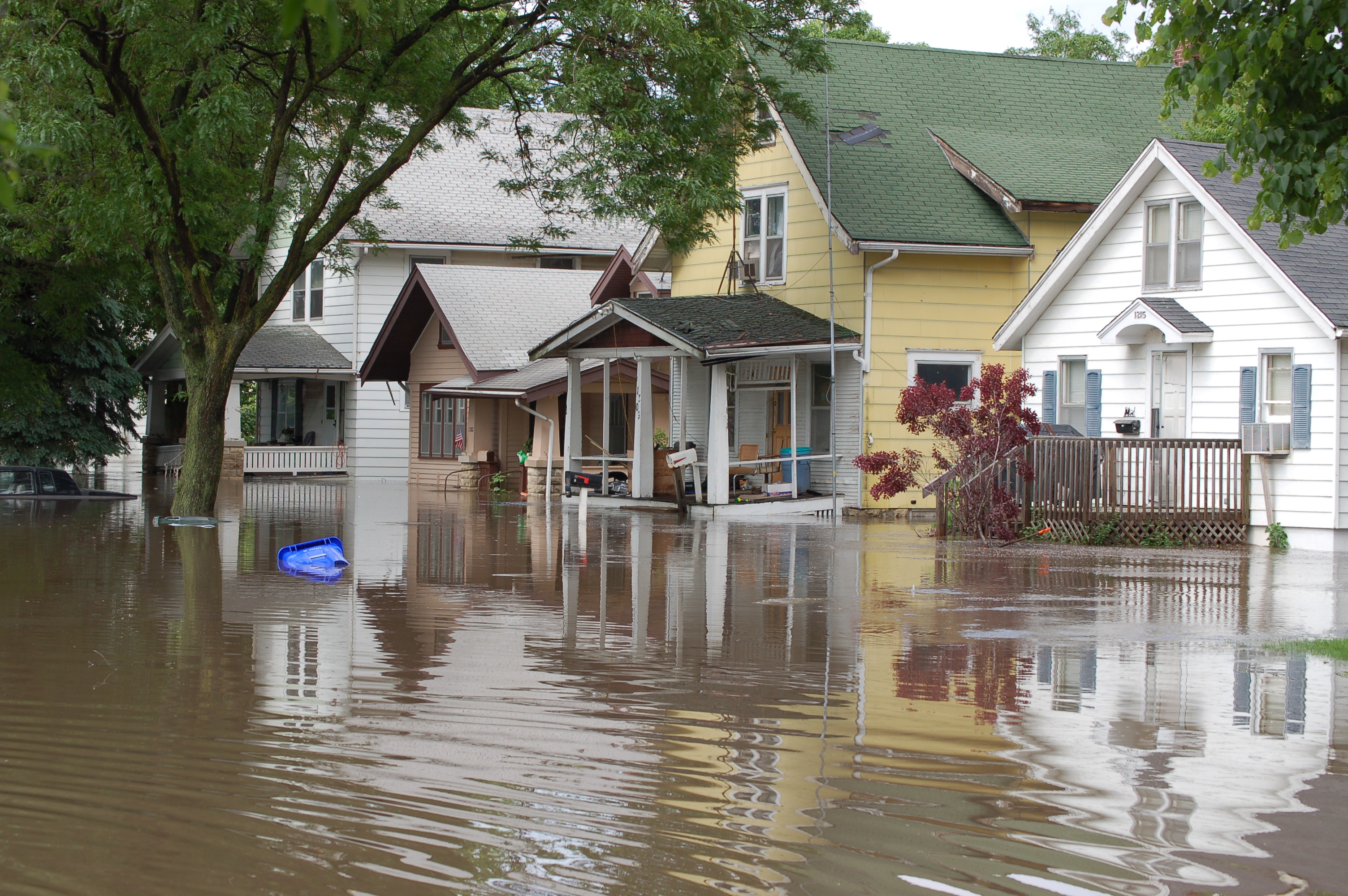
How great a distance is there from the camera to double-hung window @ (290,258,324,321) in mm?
43469

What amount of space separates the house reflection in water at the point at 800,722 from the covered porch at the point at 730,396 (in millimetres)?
11173

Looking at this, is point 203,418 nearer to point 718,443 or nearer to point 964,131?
point 718,443

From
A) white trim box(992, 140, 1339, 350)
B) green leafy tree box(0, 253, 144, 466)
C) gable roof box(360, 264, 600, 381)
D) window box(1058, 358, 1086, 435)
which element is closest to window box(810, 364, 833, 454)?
white trim box(992, 140, 1339, 350)

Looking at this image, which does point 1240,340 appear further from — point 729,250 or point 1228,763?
point 1228,763

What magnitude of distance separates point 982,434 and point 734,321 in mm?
7065

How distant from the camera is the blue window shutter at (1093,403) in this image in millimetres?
23219

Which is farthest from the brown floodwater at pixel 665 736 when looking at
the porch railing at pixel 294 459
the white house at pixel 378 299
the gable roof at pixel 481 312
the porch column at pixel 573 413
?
the porch railing at pixel 294 459

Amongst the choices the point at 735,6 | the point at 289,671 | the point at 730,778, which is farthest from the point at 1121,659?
the point at 735,6

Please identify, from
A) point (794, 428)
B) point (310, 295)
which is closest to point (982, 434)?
point (794, 428)

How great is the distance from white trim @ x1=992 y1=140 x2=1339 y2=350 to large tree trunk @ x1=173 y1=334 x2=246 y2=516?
12.9 meters

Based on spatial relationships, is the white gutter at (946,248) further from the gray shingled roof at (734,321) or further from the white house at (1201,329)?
the white house at (1201,329)

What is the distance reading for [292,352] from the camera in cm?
4159

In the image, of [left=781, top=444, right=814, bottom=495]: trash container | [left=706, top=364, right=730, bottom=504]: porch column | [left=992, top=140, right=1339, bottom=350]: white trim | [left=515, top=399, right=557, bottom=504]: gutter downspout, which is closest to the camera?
[left=992, top=140, right=1339, bottom=350]: white trim

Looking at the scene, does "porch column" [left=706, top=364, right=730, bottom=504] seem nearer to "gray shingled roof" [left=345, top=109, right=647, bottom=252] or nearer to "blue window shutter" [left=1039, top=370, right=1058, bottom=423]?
"blue window shutter" [left=1039, top=370, right=1058, bottom=423]
